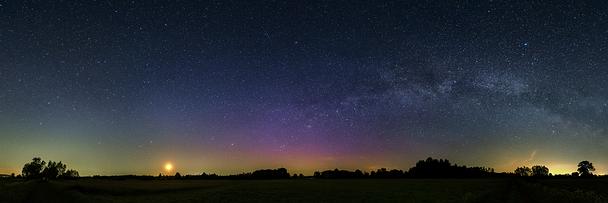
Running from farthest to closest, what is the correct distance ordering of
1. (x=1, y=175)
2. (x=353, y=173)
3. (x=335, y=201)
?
(x=353, y=173), (x=1, y=175), (x=335, y=201)

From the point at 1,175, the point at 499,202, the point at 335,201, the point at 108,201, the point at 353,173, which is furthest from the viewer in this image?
the point at 353,173

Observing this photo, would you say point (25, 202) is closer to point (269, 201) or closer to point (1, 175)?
point (269, 201)

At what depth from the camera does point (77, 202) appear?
48.2 meters

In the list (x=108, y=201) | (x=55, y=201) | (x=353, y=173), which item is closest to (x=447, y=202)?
(x=108, y=201)

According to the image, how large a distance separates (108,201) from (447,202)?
38719 millimetres

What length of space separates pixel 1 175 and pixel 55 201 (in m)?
163

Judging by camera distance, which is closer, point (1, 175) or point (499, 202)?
point (499, 202)

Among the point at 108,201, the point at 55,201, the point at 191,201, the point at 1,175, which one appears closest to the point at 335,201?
the point at 191,201

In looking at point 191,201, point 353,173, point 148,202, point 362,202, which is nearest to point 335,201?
point 362,202

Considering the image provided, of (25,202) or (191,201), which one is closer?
(25,202)

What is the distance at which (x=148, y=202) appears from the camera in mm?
51031

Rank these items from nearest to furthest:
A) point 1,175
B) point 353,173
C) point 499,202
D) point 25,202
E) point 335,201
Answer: point 25,202
point 499,202
point 335,201
point 1,175
point 353,173

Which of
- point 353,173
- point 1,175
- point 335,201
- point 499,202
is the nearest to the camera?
point 499,202

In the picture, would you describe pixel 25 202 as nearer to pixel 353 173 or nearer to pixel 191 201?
pixel 191 201
